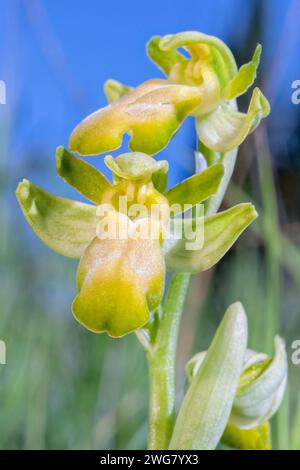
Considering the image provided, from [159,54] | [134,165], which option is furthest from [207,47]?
[134,165]

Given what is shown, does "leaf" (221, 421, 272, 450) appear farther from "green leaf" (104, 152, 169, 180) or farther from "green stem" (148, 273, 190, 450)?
"green leaf" (104, 152, 169, 180)

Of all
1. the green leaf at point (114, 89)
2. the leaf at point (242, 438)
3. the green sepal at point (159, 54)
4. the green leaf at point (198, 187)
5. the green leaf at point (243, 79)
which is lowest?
the leaf at point (242, 438)

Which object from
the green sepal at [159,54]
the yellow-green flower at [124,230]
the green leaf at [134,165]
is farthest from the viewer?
the green sepal at [159,54]

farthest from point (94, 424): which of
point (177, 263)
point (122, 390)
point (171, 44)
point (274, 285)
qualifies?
point (171, 44)

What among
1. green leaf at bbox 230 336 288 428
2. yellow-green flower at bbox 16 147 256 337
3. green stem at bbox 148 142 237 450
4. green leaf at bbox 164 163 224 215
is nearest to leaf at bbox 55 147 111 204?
yellow-green flower at bbox 16 147 256 337

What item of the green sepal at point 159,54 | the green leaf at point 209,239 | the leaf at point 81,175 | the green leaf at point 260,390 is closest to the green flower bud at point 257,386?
the green leaf at point 260,390

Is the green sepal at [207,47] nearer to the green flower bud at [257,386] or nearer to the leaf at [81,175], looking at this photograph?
the leaf at [81,175]
